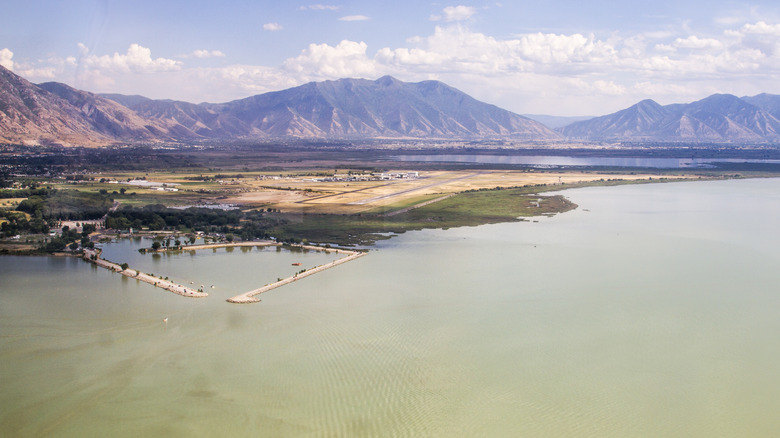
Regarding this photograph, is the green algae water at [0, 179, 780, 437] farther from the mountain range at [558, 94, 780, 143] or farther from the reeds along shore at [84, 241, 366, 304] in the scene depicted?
the mountain range at [558, 94, 780, 143]

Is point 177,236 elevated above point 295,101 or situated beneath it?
situated beneath

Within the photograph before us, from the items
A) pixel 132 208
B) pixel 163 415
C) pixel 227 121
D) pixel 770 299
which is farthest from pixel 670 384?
pixel 227 121

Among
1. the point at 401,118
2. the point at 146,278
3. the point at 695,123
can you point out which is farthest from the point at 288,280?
the point at 695,123

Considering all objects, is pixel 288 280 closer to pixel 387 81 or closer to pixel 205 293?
pixel 205 293

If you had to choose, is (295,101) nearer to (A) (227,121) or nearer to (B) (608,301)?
(A) (227,121)

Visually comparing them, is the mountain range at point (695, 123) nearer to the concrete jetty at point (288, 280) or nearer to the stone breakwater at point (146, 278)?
the concrete jetty at point (288, 280)

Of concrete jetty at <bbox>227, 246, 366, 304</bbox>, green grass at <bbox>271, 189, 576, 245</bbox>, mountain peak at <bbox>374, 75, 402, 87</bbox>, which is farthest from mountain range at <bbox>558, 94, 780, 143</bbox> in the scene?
concrete jetty at <bbox>227, 246, 366, 304</bbox>
